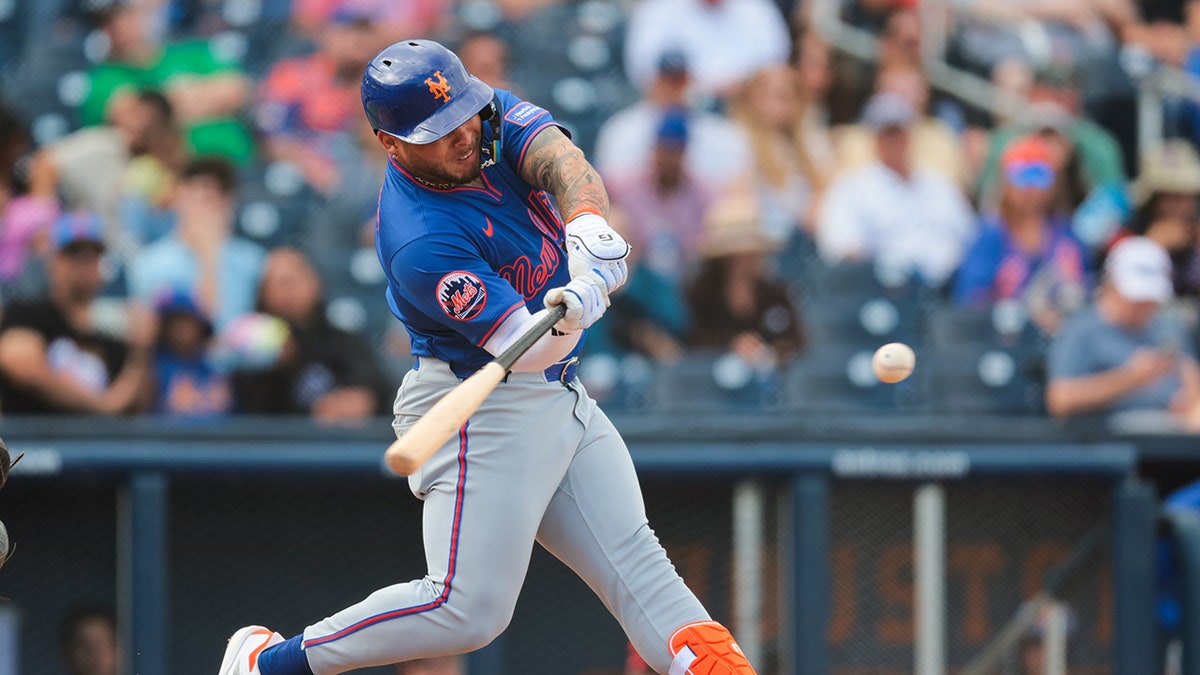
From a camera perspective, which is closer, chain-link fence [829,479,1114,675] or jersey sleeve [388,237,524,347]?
jersey sleeve [388,237,524,347]

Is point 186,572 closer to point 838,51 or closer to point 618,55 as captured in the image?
point 618,55

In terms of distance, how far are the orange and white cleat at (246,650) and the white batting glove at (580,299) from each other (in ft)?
3.49

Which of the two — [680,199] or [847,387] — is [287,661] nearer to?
[847,387]

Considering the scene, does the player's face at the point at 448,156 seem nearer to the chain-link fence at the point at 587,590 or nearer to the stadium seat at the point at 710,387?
the chain-link fence at the point at 587,590

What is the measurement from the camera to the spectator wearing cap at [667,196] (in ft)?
22.1

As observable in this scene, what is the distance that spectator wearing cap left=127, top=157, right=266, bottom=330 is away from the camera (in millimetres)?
6152

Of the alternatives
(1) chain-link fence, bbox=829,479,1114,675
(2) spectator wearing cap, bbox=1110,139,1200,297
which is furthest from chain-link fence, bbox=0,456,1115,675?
(2) spectator wearing cap, bbox=1110,139,1200,297

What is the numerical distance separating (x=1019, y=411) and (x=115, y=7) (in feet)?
15.9

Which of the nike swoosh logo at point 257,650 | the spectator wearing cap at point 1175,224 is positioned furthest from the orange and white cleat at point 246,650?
the spectator wearing cap at point 1175,224

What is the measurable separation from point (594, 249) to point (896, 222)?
13.4 ft

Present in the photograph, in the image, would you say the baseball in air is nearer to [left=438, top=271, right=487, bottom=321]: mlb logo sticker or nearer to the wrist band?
the wrist band

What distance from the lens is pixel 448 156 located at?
3260 mm

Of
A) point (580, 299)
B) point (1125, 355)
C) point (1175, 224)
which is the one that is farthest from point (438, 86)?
point (1175, 224)

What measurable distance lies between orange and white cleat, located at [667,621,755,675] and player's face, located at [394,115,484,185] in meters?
1.10
